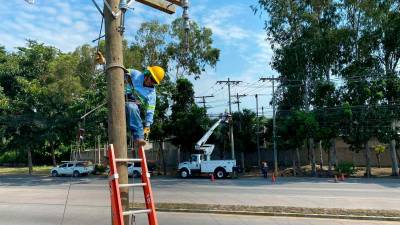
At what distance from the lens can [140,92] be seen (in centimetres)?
695

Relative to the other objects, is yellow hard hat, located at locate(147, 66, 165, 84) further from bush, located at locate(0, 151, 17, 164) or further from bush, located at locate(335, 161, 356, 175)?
bush, located at locate(0, 151, 17, 164)

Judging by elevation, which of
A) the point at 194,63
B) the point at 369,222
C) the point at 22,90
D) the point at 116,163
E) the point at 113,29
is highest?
the point at 194,63

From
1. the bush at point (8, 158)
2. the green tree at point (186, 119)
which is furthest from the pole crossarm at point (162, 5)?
the bush at point (8, 158)

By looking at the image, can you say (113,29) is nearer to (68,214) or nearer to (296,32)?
(68,214)

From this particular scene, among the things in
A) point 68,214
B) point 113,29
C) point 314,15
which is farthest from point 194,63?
point 113,29

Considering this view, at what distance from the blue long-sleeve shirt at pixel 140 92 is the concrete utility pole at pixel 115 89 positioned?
84cm

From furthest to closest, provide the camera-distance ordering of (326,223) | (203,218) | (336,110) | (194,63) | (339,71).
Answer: (194,63) < (339,71) < (336,110) < (203,218) < (326,223)

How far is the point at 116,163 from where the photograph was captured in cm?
587

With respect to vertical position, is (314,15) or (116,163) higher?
(314,15)

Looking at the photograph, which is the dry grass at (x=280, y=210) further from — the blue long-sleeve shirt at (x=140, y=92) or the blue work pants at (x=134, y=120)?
the blue long-sleeve shirt at (x=140, y=92)

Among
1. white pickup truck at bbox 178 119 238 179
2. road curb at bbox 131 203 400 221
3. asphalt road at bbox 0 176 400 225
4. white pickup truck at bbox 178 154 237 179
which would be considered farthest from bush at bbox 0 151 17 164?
road curb at bbox 131 203 400 221

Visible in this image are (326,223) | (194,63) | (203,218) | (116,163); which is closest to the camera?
(116,163)

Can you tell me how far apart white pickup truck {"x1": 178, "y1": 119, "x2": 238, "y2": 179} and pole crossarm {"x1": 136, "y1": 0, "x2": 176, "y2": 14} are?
35.7 metres

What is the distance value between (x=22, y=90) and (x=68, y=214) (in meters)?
35.4
